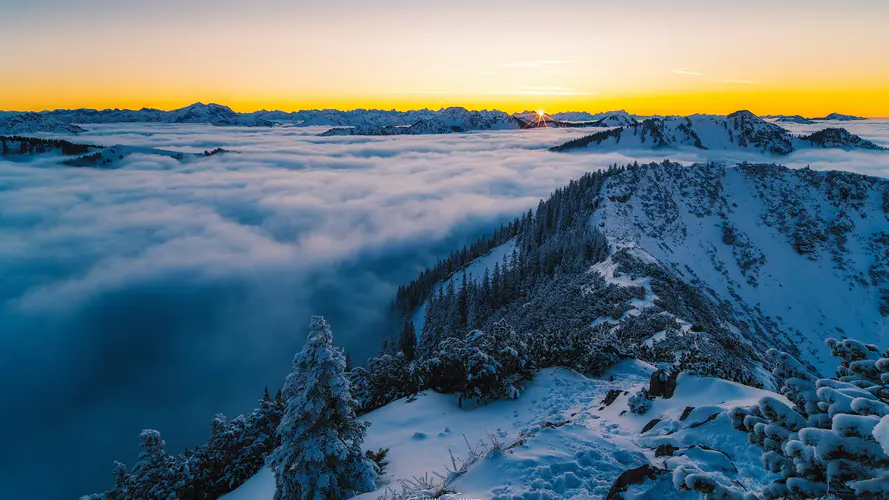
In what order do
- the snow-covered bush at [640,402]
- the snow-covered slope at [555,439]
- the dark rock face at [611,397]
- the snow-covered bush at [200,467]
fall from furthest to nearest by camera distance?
the snow-covered bush at [200,467] → the dark rock face at [611,397] → the snow-covered bush at [640,402] → the snow-covered slope at [555,439]

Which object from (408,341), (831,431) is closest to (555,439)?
(831,431)

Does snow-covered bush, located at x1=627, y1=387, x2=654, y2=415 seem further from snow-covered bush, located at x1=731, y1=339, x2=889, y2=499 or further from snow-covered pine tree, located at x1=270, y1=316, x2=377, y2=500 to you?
Answer: snow-covered pine tree, located at x1=270, y1=316, x2=377, y2=500

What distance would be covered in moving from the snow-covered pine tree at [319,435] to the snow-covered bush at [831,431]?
12.5 m

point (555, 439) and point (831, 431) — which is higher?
point (831, 431)

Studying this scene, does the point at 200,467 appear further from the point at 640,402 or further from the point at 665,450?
the point at 665,450

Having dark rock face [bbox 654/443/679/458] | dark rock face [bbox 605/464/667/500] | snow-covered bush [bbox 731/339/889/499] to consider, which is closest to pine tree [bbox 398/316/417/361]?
dark rock face [bbox 654/443/679/458]

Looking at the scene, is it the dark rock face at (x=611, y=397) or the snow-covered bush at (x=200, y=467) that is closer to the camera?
the dark rock face at (x=611, y=397)

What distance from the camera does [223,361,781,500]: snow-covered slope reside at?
10297mm

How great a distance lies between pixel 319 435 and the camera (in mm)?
15211

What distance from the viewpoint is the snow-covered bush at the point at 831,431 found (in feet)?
13.8

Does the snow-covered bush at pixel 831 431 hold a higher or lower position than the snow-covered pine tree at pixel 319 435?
higher

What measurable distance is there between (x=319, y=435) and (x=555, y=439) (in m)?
9.01

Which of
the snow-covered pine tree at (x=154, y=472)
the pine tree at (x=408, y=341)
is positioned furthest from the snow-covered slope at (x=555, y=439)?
the pine tree at (x=408, y=341)

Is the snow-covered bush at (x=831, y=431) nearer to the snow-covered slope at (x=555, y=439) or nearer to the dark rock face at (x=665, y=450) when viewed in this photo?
the snow-covered slope at (x=555, y=439)
